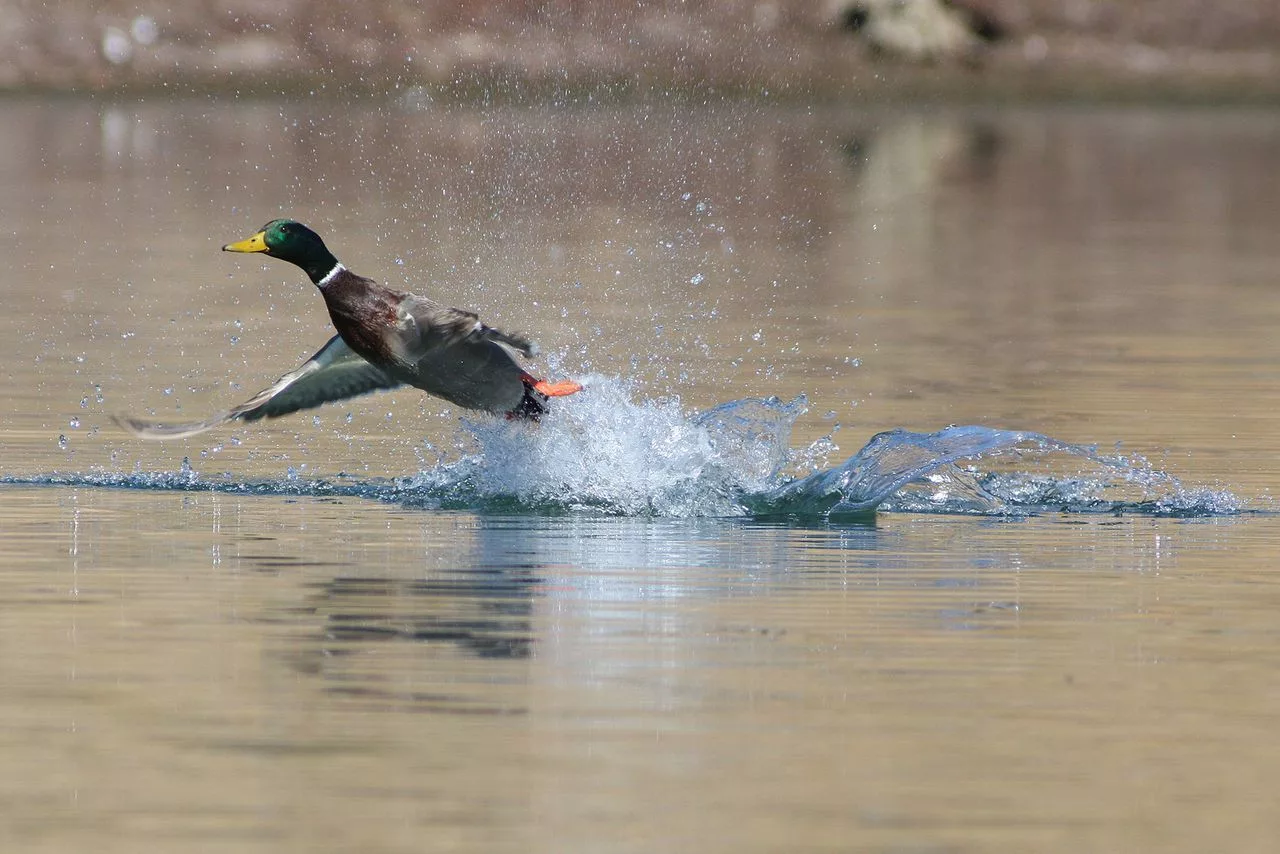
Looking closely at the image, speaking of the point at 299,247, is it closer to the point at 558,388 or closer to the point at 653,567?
the point at 558,388

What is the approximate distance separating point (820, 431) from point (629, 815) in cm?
723

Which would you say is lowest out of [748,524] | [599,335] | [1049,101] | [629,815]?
[629,815]

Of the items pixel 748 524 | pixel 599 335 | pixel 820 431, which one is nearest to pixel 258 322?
pixel 599 335

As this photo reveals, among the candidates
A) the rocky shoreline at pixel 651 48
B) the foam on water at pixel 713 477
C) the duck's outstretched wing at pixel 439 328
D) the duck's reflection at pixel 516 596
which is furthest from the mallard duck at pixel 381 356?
the rocky shoreline at pixel 651 48

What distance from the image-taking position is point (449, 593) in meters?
9.73

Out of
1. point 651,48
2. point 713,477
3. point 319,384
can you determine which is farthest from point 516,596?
point 651,48

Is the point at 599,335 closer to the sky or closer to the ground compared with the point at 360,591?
closer to the sky

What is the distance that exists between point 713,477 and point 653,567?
73.1 inches

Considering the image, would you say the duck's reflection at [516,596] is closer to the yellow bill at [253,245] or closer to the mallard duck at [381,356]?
the mallard duck at [381,356]

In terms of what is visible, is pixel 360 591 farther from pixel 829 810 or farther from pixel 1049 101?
pixel 1049 101

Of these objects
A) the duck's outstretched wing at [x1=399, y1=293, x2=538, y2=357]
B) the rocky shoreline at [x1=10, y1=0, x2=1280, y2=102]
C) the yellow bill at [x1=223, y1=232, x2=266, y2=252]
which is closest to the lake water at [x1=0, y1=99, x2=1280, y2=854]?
the duck's outstretched wing at [x1=399, y1=293, x2=538, y2=357]

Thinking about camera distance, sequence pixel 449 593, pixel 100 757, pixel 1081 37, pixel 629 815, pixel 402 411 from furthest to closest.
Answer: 1. pixel 1081 37
2. pixel 402 411
3. pixel 449 593
4. pixel 100 757
5. pixel 629 815

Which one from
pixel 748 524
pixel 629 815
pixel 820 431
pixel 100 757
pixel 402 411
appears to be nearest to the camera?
pixel 629 815

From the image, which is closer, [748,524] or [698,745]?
[698,745]
